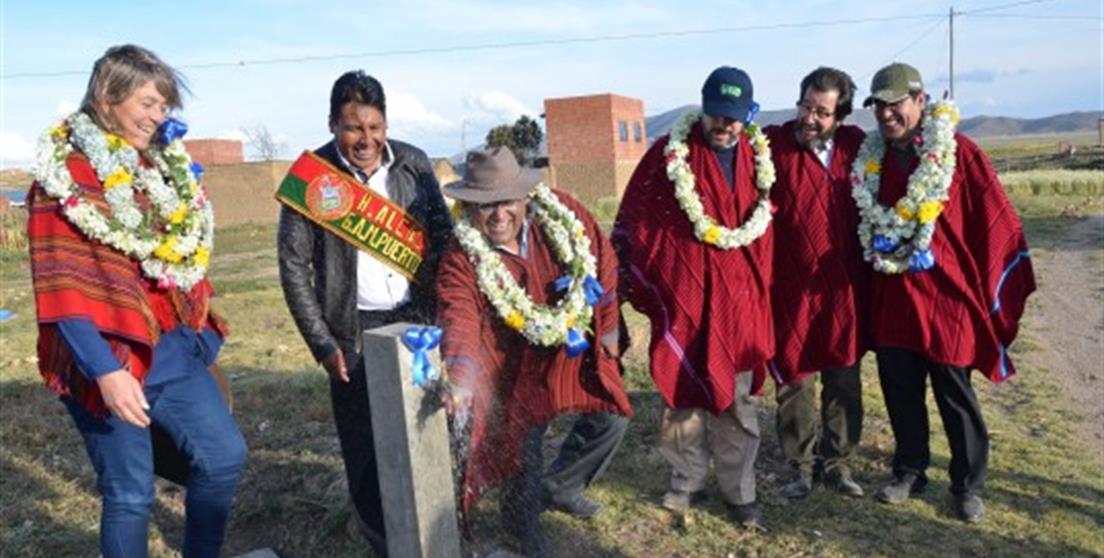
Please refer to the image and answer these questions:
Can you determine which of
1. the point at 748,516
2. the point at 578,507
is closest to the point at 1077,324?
the point at 748,516

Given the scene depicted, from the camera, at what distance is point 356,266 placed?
11.2ft

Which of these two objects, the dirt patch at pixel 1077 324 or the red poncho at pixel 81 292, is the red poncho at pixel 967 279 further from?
the red poncho at pixel 81 292

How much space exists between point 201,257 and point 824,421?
297cm

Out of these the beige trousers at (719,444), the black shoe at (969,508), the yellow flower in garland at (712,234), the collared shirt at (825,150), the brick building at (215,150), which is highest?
the brick building at (215,150)

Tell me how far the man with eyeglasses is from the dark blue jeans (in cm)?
239

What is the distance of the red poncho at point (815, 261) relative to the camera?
396cm

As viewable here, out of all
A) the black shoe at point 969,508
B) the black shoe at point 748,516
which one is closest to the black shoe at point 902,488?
the black shoe at point 969,508

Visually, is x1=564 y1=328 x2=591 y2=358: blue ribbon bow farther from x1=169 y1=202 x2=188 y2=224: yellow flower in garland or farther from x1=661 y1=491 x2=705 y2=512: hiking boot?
x1=169 y1=202 x2=188 y2=224: yellow flower in garland

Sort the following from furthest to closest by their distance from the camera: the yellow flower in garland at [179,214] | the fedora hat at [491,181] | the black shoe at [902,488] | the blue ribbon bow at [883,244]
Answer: the black shoe at [902,488] < the blue ribbon bow at [883,244] < the fedora hat at [491,181] < the yellow flower in garland at [179,214]

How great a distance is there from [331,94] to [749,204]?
1796 mm

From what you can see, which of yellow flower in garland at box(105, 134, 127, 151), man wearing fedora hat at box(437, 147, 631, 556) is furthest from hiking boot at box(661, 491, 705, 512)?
yellow flower in garland at box(105, 134, 127, 151)

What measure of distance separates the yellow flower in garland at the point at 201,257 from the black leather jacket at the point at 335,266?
324 millimetres

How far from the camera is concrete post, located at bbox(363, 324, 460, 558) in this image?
2.70m

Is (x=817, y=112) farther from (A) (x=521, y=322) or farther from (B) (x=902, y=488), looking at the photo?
(B) (x=902, y=488)
